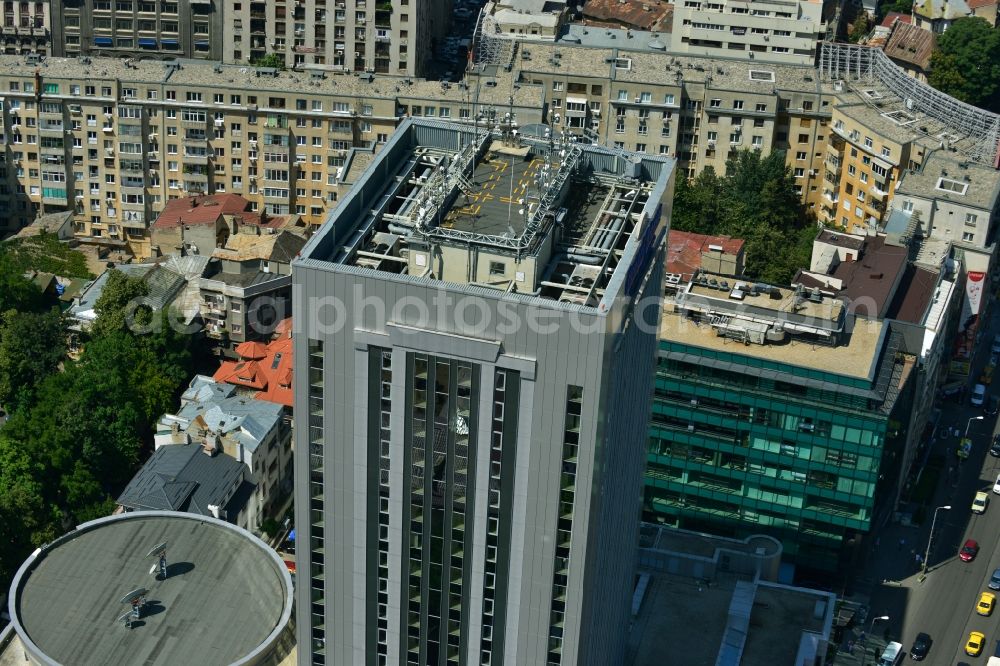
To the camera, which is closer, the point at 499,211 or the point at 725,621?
the point at 499,211

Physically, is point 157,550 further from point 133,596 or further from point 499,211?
point 499,211

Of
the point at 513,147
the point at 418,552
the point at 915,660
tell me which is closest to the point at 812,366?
the point at 915,660

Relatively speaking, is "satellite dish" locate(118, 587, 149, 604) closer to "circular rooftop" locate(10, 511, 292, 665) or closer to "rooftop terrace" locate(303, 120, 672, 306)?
"circular rooftop" locate(10, 511, 292, 665)

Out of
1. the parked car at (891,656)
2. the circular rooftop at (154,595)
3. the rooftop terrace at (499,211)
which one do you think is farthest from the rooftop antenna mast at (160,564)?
the parked car at (891,656)

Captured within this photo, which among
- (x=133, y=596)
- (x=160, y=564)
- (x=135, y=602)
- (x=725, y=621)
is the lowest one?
(x=725, y=621)

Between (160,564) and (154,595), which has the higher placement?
(160,564)

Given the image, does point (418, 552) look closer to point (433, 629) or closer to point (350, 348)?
point (433, 629)

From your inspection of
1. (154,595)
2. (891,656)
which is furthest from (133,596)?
(891,656)
